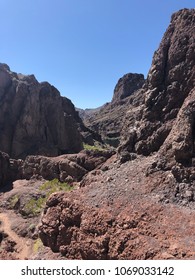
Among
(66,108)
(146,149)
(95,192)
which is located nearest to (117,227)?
(95,192)

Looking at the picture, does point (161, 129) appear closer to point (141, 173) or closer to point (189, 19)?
point (141, 173)

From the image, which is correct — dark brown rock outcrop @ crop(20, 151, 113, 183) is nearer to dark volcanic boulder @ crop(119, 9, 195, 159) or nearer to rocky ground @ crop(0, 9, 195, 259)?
rocky ground @ crop(0, 9, 195, 259)

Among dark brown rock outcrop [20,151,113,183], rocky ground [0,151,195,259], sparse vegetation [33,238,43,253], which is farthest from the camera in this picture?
dark brown rock outcrop [20,151,113,183]

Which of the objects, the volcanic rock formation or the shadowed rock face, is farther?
the shadowed rock face

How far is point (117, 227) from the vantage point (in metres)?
13.4

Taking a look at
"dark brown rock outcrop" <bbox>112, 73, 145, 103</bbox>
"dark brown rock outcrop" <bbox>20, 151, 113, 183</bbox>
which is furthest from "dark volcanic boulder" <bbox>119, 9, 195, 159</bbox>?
"dark brown rock outcrop" <bbox>112, 73, 145, 103</bbox>

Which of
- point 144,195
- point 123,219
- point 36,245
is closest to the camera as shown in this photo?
point 123,219

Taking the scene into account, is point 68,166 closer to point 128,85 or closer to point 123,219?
point 123,219

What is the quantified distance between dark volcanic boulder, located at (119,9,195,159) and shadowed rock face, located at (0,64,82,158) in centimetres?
3881

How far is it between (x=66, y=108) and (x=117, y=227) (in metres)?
71.4

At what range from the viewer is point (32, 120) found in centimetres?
6056

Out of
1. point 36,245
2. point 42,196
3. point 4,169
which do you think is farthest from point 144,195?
point 4,169

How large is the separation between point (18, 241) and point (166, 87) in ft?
53.0

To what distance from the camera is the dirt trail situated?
22.6 metres
